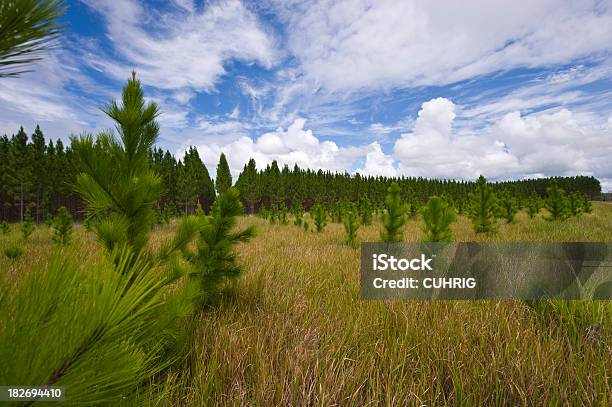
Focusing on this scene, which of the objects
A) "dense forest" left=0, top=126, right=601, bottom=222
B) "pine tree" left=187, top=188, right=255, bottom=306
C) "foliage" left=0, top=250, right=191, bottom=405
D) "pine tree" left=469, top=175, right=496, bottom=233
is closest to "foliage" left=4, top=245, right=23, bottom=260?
"dense forest" left=0, top=126, right=601, bottom=222

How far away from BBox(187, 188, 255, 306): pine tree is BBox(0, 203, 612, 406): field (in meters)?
0.33

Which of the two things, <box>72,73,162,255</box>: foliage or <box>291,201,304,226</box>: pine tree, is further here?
<box>291,201,304,226</box>: pine tree

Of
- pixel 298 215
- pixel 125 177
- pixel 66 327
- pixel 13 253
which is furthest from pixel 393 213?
pixel 298 215

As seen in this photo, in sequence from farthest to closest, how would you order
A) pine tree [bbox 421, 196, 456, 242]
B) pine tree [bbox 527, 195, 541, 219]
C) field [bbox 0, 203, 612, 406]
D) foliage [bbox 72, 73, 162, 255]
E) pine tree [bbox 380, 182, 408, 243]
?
pine tree [bbox 527, 195, 541, 219] → pine tree [bbox 380, 182, 408, 243] → pine tree [bbox 421, 196, 456, 242] → foliage [bbox 72, 73, 162, 255] → field [bbox 0, 203, 612, 406]

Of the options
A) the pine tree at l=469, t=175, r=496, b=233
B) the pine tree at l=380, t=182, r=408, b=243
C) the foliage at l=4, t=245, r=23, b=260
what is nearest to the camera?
the pine tree at l=380, t=182, r=408, b=243

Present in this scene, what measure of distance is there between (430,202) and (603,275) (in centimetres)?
316

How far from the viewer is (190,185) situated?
143 ft

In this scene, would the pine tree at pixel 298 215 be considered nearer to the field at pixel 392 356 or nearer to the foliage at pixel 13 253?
the foliage at pixel 13 253

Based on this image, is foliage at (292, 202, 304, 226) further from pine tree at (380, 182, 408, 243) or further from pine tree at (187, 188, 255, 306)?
pine tree at (187, 188, 255, 306)

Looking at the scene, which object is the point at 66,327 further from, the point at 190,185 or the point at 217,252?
the point at 190,185

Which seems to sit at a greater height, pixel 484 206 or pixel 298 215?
pixel 484 206

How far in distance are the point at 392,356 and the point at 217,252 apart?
2381 mm

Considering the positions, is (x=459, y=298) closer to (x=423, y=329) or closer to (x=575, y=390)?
(x=423, y=329)

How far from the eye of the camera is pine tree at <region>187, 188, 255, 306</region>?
3.52 meters
